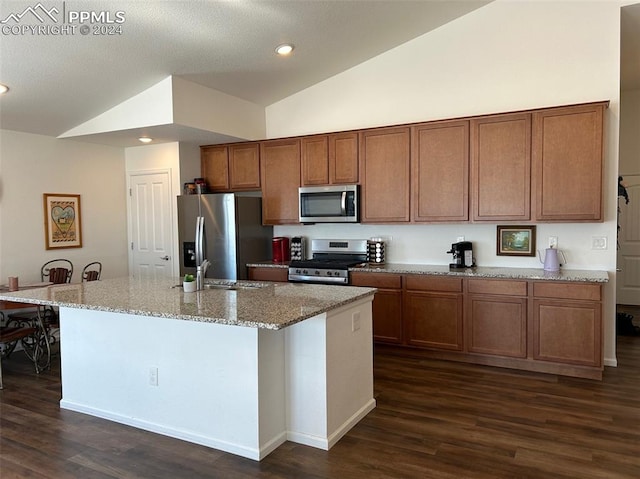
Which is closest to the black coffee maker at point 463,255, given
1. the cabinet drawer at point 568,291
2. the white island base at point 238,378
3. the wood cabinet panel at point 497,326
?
A: the wood cabinet panel at point 497,326

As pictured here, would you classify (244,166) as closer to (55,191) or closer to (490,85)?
(55,191)

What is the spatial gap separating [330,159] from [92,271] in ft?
9.73

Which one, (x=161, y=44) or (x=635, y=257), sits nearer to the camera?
(x=161, y=44)

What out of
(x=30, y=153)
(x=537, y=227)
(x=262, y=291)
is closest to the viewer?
(x=262, y=291)

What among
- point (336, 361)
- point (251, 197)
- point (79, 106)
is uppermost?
point (79, 106)

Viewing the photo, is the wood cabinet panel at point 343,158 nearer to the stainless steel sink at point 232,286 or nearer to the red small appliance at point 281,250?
the red small appliance at point 281,250

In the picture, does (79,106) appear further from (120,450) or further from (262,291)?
(120,450)

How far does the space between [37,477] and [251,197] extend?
3.57m

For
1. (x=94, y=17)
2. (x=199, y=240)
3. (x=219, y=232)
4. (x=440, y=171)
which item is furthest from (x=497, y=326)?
(x=94, y=17)

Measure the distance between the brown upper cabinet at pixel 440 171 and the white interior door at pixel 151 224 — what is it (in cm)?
298

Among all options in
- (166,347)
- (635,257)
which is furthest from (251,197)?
(635,257)

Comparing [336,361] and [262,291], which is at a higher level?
[262,291]

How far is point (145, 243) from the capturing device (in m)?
5.91

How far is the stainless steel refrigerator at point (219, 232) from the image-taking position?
525 cm
